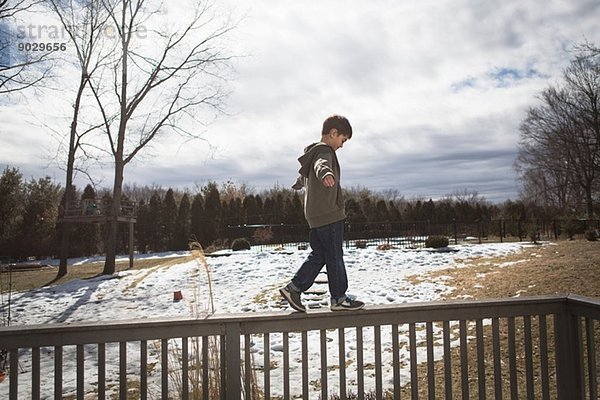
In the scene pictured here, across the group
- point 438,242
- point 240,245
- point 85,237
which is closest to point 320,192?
point 438,242

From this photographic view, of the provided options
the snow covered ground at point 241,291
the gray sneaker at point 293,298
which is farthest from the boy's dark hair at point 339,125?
the snow covered ground at point 241,291

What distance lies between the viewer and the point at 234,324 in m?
2.17

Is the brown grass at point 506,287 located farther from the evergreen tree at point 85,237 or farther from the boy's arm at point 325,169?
the evergreen tree at point 85,237

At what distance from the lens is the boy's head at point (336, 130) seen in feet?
8.36

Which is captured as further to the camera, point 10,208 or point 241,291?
point 10,208

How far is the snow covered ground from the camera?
5.85 m

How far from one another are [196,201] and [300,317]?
21812 mm

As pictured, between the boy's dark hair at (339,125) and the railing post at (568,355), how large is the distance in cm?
167

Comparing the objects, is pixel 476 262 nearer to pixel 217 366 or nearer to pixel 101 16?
pixel 217 366

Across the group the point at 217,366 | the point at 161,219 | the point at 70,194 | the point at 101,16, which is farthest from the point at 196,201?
the point at 217,366

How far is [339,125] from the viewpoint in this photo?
2.55m

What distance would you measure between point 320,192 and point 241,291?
718cm

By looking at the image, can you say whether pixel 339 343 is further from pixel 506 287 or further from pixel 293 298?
pixel 506 287

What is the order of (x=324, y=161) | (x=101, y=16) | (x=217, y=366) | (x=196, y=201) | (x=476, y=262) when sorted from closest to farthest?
(x=324, y=161)
(x=217, y=366)
(x=476, y=262)
(x=101, y=16)
(x=196, y=201)
